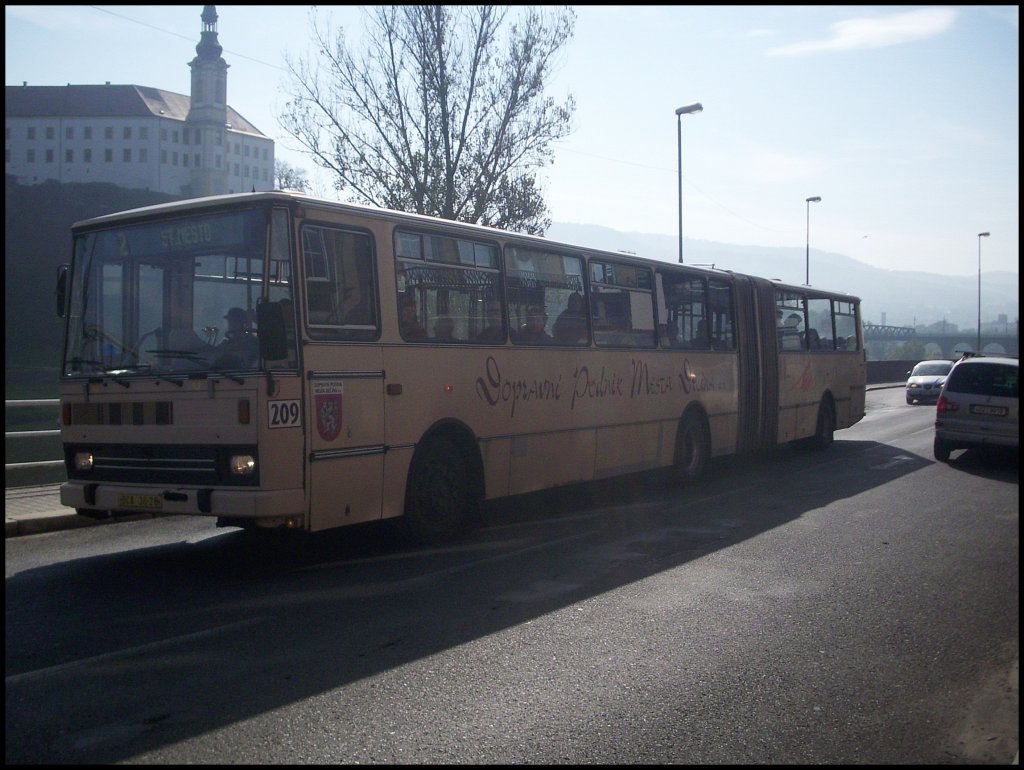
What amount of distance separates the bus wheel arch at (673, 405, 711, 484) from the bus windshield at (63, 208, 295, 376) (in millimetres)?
7895

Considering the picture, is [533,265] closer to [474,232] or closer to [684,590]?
[474,232]

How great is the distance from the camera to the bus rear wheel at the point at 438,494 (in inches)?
372

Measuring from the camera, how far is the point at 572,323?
481 inches

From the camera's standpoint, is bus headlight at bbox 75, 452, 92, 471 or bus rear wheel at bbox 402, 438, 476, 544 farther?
bus rear wheel at bbox 402, 438, 476, 544

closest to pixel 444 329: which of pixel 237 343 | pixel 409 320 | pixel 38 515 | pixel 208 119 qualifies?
pixel 409 320

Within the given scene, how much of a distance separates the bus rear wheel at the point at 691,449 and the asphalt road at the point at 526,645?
347 centimetres

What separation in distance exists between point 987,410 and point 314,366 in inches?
520

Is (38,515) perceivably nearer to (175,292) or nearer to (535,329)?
(175,292)

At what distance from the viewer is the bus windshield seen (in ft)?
26.5

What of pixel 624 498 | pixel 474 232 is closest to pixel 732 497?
pixel 624 498

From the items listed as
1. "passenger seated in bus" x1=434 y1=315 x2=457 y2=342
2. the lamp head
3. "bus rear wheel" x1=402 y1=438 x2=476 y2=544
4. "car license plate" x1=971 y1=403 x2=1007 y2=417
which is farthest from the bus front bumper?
the lamp head

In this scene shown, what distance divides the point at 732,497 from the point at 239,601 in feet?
25.1

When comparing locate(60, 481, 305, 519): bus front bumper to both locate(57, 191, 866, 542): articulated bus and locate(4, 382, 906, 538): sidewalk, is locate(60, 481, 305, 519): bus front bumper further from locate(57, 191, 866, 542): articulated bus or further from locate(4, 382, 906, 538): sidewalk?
locate(4, 382, 906, 538): sidewalk

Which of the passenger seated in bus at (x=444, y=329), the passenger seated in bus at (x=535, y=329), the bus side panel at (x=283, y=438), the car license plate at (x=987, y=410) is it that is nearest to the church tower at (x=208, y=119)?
the car license plate at (x=987, y=410)
